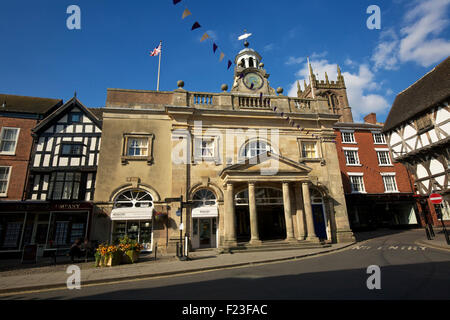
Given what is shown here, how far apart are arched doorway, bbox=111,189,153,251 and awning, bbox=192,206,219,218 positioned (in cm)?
263

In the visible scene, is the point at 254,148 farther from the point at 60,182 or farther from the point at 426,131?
the point at 426,131

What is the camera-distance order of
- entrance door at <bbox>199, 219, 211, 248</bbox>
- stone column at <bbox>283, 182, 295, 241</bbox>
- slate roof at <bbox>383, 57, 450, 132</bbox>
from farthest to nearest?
slate roof at <bbox>383, 57, 450, 132</bbox>
entrance door at <bbox>199, 219, 211, 248</bbox>
stone column at <bbox>283, 182, 295, 241</bbox>

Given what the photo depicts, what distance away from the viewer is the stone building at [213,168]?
559 inches

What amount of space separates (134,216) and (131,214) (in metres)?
0.22

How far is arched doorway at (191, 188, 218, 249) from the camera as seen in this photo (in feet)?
48.0

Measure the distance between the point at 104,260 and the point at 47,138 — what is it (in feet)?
37.2

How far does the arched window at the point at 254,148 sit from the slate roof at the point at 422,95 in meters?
12.9

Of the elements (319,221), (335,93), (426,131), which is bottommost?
(319,221)

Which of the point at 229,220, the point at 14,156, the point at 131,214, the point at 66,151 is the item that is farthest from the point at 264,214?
the point at 14,156

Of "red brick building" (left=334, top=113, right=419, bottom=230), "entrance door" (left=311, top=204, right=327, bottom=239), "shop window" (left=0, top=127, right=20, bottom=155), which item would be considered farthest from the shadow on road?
"shop window" (left=0, top=127, right=20, bottom=155)

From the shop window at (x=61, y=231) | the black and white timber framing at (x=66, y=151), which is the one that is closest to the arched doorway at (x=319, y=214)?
the black and white timber framing at (x=66, y=151)

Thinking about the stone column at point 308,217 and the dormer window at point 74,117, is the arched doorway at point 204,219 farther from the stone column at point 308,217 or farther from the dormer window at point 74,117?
the dormer window at point 74,117

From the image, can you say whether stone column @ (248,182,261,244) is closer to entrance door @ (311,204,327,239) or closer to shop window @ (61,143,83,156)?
entrance door @ (311,204,327,239)

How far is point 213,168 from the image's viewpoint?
15680mm
